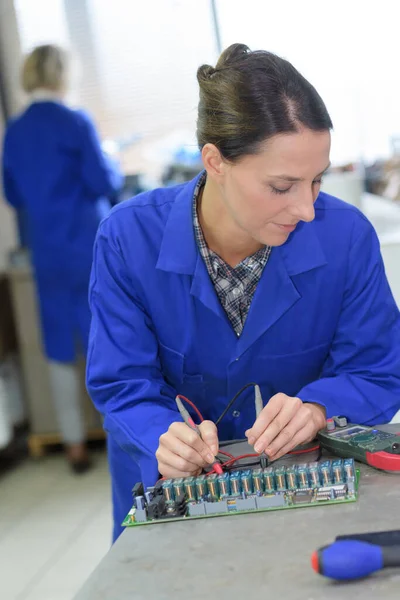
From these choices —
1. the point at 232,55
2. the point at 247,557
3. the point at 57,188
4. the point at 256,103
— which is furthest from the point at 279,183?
the point at 57,188

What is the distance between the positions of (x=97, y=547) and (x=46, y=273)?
1118 millimetres

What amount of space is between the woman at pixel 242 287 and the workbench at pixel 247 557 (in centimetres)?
24

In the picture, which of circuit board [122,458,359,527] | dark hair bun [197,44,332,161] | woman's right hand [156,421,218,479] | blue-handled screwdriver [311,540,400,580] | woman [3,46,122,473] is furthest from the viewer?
woman [3,46,122,473]

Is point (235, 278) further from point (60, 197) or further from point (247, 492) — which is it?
point (60, 197)

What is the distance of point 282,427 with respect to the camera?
118 cm

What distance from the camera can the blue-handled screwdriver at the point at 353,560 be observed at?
79cm

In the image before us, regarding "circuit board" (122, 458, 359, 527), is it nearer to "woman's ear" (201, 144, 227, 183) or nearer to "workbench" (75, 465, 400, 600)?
"workbench" (75, 465, 400, 600)

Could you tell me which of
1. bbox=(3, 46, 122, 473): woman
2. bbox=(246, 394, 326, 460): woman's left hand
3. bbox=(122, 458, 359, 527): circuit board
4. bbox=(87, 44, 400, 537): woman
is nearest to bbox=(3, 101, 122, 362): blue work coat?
bbox=(3, 46, 122, 473): woman

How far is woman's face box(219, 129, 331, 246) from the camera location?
1235mm

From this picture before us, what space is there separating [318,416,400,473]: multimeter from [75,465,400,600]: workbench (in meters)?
0.02

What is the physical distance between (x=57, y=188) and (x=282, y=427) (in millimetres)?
2353

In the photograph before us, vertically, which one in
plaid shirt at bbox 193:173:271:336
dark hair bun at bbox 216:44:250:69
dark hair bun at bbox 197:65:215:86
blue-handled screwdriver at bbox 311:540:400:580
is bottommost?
blue-handled screwdriver at bbox 311:540:400:580

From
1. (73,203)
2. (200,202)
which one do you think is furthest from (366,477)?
(73,203)

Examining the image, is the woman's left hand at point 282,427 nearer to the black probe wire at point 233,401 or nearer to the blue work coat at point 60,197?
the black probe wire at point 233,401
